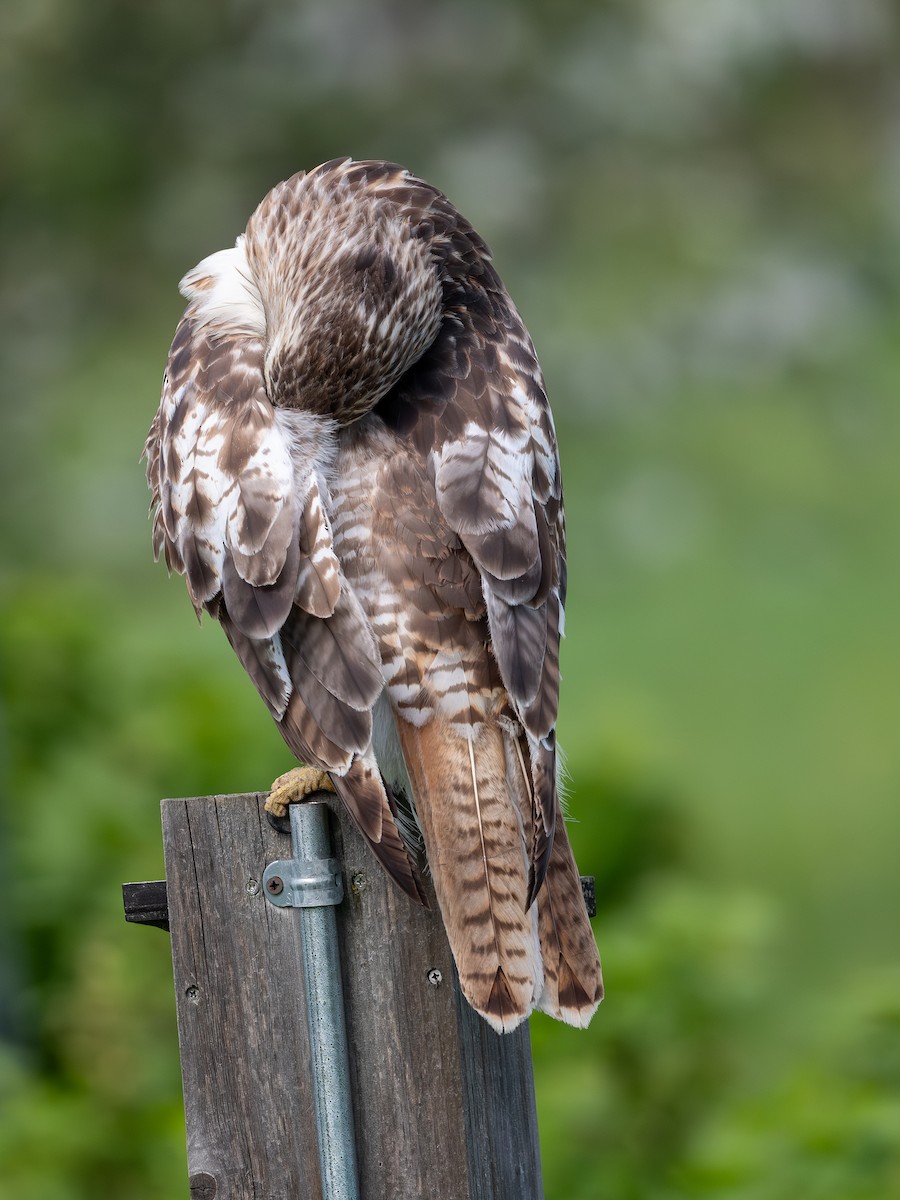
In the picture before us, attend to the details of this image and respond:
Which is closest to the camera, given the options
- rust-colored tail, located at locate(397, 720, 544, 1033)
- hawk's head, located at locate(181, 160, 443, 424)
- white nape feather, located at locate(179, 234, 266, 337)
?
rust-colored tail, located at locate(397, 720, 544, 1033)

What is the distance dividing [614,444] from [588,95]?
2978mm

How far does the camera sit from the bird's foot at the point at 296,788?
2031 mm

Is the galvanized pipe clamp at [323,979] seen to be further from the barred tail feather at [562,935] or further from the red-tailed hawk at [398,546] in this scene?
the barred tail feather at [562,935]

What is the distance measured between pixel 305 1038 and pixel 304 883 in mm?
227

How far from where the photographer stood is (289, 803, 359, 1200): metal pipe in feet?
6.43

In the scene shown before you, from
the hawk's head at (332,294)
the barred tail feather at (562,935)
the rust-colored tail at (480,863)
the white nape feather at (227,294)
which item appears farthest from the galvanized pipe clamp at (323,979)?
the white nape feather at (227,294)

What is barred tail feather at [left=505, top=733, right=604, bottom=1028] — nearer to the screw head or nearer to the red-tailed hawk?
the red-tailed hawk

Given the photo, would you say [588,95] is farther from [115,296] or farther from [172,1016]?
[172,1016]

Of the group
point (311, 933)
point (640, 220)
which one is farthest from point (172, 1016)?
point (640, 220)

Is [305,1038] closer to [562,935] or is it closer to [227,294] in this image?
[562,935]

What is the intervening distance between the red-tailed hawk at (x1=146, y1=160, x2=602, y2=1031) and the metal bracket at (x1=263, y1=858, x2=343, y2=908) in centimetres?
11

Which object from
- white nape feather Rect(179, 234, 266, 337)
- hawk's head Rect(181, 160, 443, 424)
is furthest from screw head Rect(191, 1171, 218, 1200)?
white nape feather Rect(179, 234, 266, 337)

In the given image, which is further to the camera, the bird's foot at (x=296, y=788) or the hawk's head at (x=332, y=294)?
the hawk's head at (x=332, y=294)

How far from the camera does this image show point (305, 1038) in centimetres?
201
